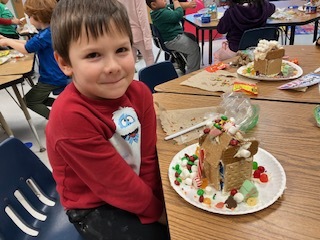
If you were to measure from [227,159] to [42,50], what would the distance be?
2120mm

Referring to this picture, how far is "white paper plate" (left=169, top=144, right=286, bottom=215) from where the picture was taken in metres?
0.71

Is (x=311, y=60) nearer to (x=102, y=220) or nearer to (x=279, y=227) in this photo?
(x=279, y=227)

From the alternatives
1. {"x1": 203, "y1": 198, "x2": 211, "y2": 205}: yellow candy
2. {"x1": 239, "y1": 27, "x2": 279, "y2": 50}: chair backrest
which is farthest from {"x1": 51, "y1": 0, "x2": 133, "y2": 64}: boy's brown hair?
{"x1": 239, "y1": 27, "x2": 279, "y2": 50}: chair backrest

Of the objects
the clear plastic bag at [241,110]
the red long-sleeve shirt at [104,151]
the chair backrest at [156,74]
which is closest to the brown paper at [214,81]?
the clear plastic bag at [241,110]

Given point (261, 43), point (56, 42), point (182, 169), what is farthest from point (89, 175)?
point (261, 43)

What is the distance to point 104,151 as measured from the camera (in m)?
0.85

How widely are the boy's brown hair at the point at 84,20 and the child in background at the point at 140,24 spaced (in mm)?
2074

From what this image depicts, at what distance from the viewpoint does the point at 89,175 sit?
2.81 ft

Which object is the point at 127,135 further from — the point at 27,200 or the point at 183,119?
the point at 27,200

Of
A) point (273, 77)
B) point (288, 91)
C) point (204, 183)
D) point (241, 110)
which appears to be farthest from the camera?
point (273, 77)

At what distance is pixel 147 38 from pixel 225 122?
2492 mm

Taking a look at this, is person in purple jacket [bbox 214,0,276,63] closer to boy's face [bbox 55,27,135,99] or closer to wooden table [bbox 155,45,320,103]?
wooden table [bbox 155,45,320,103]

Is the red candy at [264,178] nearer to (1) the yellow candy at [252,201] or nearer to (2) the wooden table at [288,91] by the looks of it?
(1) the yellow candy at [252,201]

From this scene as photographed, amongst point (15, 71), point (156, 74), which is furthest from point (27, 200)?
point (15, 71)
